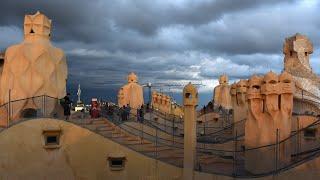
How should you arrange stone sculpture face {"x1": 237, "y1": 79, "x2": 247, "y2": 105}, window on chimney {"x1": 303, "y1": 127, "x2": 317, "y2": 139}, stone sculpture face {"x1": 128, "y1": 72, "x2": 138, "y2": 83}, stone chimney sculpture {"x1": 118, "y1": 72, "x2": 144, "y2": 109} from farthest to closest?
stone sculpture face {"x1": 128, "y1": 72, "x2": 138, "y2": 83}
stone chimney sculpture {"x1": 118, "y1": 72, "x2": 144, "y2": 109}
stone sculpture face {"x1": 237, "y1": 79, "x2": 247, "y2": 105}
window on chimney {"x1": 303, "y1": 127, "x2": 317, "y2": 139}

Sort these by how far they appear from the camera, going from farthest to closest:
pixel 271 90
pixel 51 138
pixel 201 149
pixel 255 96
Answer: pixel 201 149 < pixel 51 138 < pixel 255 96 < pixel 271 90

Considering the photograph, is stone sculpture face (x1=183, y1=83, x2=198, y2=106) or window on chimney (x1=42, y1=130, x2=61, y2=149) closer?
stone sculpture face (x1=183, y1=83, x2=198, y2=106)

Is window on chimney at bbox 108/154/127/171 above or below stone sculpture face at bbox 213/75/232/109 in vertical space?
below

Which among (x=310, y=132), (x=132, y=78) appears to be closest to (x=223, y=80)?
(x=132, y=78)

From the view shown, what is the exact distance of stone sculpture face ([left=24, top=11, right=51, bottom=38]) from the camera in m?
19.9

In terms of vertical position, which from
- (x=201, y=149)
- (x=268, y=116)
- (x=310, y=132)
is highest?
(x=268, y=116)

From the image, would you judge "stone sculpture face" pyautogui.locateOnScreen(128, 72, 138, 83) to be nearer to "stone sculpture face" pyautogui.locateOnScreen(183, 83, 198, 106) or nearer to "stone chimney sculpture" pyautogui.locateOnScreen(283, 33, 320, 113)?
"stone chimney sculpture" pyautogui.locateOnScreen(283, 33, 320, 113)

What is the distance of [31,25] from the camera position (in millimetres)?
19984

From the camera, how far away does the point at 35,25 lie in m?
20.0

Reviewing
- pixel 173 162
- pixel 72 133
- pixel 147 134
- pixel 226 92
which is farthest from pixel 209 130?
pixel 72 133

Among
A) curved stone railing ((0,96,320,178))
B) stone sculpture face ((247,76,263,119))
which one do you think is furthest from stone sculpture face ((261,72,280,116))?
curved stone railing ((0,96,320,178))

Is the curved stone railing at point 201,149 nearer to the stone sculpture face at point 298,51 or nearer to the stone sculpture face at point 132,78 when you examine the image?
the stone sculpture face at point 298,51

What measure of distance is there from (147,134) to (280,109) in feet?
23.1

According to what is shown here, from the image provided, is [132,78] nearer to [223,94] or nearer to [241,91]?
[223,94]
